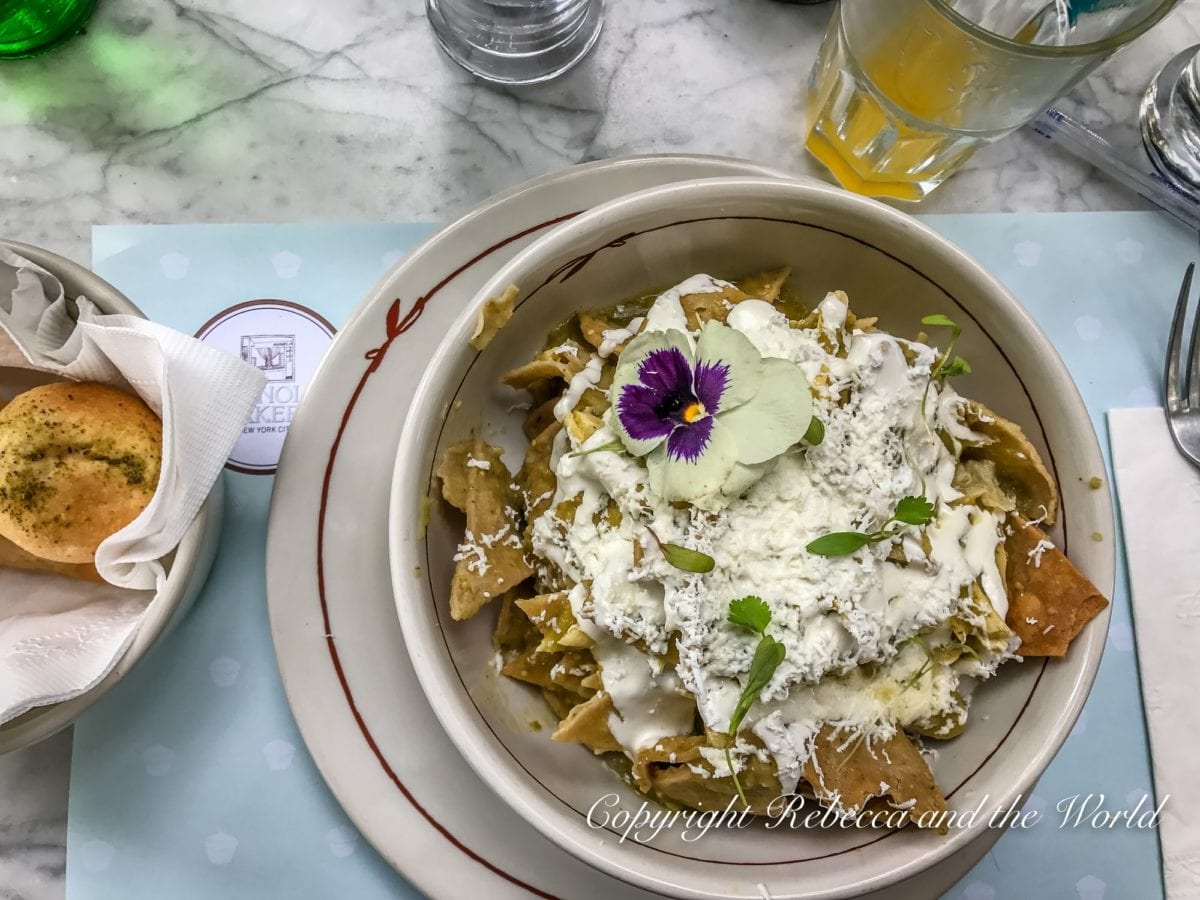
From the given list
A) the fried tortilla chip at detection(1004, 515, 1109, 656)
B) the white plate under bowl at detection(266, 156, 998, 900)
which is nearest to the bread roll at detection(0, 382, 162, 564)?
the white plate under bowl at detection(266, 156, 998, 900)

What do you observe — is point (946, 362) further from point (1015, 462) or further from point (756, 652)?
point (756, 652)

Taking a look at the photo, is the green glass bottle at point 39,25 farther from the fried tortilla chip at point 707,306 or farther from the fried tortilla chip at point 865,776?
the fried tortilla chip at point 865,776

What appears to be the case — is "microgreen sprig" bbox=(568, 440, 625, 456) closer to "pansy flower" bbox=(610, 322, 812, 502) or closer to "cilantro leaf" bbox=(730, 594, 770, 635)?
"pansy flower" bbox=(610, 322, 812, 502)

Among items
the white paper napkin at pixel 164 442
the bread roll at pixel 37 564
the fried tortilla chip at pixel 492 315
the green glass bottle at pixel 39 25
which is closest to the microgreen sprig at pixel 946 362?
the fried tortilla chip at pixel 492 315

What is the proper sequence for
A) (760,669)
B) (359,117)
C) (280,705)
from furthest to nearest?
(359,117)
(280,705)
(760,669)

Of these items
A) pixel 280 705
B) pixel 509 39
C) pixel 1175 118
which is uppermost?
pixel 1175 118

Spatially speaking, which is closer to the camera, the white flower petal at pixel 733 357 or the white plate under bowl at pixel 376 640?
the white flower petal at pixel 733 357

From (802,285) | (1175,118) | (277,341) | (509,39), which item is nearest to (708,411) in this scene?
(802,285)
